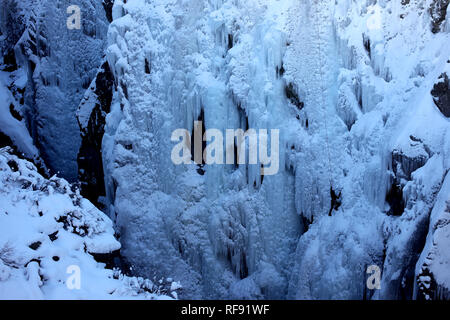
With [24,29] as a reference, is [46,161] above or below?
below

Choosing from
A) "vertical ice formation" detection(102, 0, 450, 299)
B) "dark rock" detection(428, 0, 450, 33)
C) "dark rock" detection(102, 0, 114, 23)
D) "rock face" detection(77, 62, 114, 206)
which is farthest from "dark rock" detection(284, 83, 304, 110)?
"dark rock" detection(102, 0, 114, 23)

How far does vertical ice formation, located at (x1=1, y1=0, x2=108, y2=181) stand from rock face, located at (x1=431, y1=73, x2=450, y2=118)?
684 cm

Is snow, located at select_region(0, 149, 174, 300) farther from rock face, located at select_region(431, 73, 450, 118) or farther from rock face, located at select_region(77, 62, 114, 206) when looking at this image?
rock face, located at select_region(431, 73, 450, 118)

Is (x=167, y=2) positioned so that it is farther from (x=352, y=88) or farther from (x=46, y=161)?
(x=46, y=161)


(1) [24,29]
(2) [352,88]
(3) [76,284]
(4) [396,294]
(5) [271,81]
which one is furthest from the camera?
(1) [24,29]

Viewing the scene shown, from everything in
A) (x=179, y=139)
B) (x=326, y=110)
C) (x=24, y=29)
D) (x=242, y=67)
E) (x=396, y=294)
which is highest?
(x=24, y=29)

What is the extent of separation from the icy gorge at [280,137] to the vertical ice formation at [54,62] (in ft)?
3.63

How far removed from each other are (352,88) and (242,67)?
177cm

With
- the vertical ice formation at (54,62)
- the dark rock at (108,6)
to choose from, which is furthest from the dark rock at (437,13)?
the vertical ice formation at (54,62)

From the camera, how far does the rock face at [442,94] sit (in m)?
6.00

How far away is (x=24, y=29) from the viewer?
32.5 ft

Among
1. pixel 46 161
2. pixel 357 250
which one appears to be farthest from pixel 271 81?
pixel 46 161

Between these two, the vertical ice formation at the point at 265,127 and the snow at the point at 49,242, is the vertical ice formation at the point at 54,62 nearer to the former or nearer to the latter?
the vertical ice formation at the point at 265,127

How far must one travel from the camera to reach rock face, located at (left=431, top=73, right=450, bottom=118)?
19.7ft
